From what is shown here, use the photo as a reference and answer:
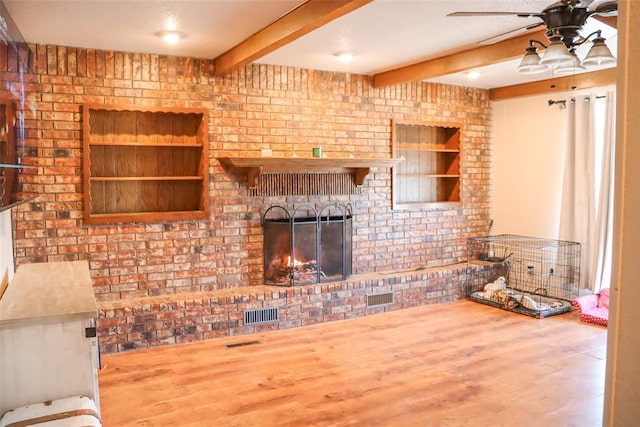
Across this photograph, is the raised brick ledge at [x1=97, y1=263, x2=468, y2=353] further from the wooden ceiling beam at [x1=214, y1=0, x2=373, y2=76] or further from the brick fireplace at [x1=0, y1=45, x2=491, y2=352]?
the wooden ceiling beam at [x1=214, y1=0, x2=373, y2=76]

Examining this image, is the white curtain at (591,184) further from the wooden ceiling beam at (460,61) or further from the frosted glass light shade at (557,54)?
the frosted glass light shade at (557,54)

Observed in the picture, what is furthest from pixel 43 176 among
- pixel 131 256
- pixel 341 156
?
pixel 341 156

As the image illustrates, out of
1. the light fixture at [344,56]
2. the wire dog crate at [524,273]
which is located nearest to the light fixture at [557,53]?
the light fixture at [344,56]

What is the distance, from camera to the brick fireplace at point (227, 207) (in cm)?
432

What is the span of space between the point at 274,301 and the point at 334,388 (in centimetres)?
147

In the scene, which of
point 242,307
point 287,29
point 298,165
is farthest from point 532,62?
point 242,307

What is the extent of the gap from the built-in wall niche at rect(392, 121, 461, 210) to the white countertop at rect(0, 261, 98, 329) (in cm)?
360

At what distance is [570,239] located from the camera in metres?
5.84

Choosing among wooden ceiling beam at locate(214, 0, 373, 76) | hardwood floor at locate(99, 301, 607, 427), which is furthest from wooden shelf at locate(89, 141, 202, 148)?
hardwood floor at locate(99, 301, 607, 427)

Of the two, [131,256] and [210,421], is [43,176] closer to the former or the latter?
[131,256]

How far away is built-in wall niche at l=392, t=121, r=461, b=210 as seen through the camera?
19.9 ft

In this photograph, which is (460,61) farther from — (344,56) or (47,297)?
(47,297)

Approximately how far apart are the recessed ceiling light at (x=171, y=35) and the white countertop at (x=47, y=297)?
68.5 inches

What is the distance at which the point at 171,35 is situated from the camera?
3.91 meters
